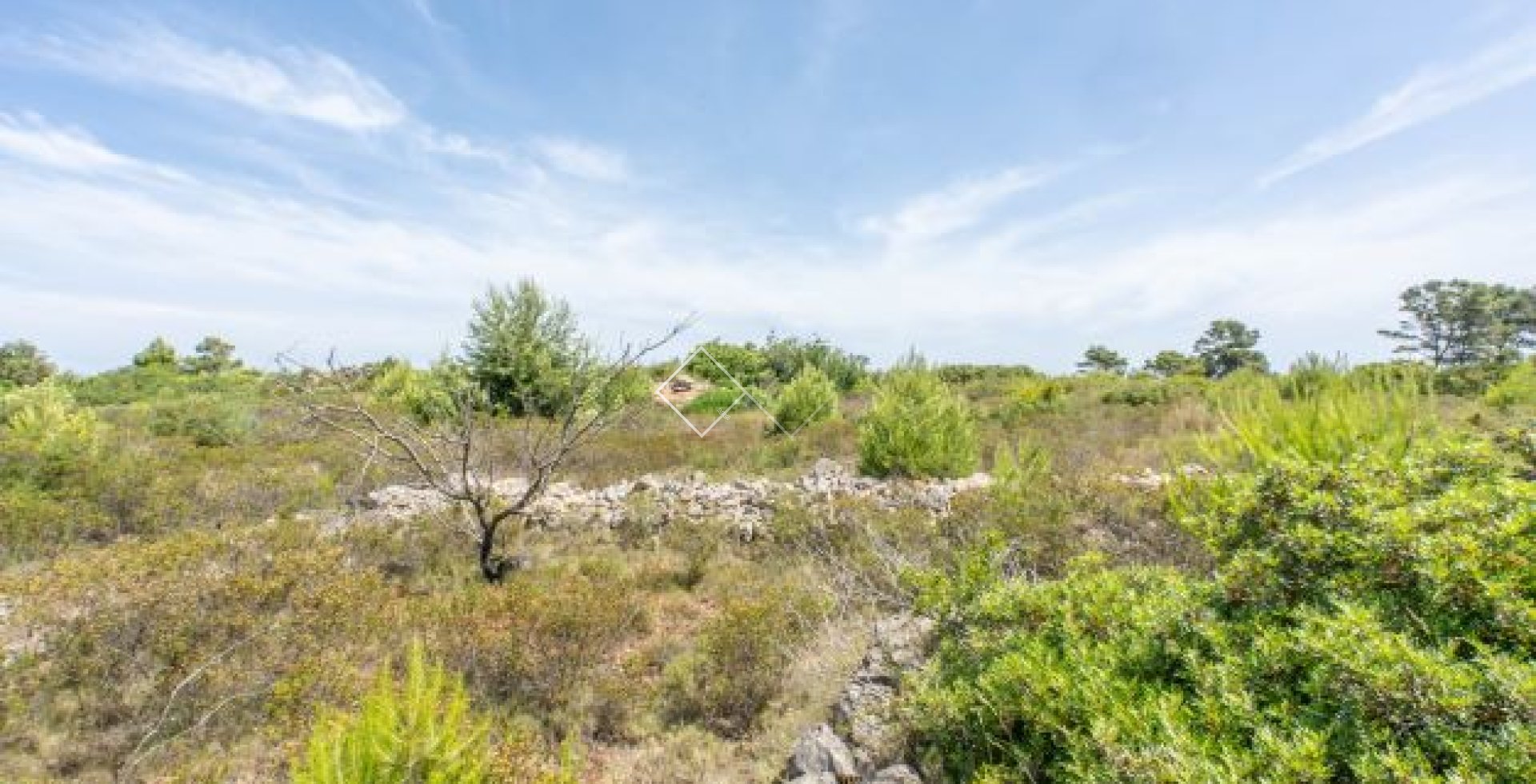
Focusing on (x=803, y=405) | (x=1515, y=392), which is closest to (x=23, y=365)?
(x=803, y=405)

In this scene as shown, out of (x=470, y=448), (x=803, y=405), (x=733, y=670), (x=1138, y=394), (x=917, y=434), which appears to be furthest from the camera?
(x=1138, y=394)

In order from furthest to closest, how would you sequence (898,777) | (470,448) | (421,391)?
(421,391) < (470,448) < (898,777)

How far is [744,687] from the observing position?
386 cm

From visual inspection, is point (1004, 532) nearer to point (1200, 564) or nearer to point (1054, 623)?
point (1200, 564)

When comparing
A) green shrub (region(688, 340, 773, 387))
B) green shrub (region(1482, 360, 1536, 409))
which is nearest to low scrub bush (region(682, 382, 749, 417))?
green shrub (region(688, 340, 773, 387))

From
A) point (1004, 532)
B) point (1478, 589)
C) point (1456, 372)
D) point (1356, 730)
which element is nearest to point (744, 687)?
point (1004, 532)

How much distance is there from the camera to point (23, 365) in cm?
2414

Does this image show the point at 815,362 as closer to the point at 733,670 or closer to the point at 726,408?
the point at 726,408

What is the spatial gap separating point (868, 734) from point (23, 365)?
33.8 meters

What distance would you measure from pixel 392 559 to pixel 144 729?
2.42m

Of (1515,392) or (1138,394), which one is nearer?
(1515,392)

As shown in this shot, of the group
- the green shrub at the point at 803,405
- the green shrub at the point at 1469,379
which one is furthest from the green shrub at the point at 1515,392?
the green shrub at the point at 803,405

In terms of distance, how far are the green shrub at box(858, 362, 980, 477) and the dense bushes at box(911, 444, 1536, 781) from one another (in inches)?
230

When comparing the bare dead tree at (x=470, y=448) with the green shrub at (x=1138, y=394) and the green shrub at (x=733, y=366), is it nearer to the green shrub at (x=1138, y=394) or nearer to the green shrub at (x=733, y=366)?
the green shrub at (x=1138, y=394)
